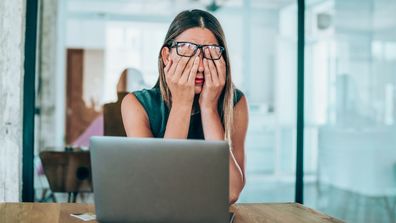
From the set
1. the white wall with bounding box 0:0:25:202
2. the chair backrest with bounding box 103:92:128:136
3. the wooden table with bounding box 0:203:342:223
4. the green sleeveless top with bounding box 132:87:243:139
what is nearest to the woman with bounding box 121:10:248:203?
the green sleeveless top with bounding box 132:87:243:139

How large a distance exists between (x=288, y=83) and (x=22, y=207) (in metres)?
4.74

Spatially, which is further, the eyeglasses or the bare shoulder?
the bare shoulder

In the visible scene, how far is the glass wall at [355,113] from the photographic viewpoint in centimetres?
355

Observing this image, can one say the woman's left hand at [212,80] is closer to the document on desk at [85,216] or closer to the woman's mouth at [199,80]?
the woman's mouth at [199,80]

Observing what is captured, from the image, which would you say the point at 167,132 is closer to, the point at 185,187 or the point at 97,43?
the point at 185,187

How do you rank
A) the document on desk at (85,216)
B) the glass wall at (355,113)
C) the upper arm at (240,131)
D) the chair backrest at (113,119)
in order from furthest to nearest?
the glass wall at (355,113)
the chair backrest at (113,119)
the upper arm at (240,131)
the document on desk at (85,216)

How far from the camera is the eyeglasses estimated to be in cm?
179

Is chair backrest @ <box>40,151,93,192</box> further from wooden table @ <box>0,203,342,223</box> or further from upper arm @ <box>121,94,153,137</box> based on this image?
wooden table @ <box>0,203,342,223</box>

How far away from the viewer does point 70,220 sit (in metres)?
1.35

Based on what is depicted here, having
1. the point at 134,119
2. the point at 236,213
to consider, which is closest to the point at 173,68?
the point at 134,119

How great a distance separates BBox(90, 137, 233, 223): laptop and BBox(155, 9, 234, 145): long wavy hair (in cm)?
71

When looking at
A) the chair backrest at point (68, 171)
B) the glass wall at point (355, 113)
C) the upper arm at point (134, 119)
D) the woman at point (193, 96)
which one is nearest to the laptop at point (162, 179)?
the woman at point (193, 96)

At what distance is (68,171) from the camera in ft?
10.2

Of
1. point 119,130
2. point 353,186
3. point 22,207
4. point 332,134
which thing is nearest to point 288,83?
point 332,134
